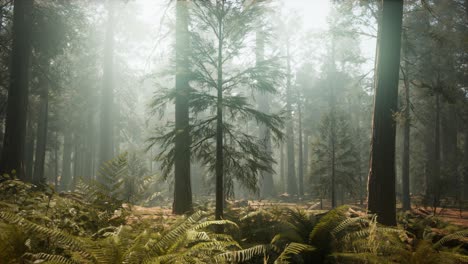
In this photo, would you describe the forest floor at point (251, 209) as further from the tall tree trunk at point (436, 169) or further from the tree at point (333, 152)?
the tree at point (333, 152)

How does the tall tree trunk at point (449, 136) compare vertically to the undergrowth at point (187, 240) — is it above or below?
above

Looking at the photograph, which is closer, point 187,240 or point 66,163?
point 187,240

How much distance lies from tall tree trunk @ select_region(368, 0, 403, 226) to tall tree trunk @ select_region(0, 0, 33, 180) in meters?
10.2

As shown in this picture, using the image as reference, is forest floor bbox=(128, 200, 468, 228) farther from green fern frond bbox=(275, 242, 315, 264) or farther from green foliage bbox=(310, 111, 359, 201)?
green fern frond bbox=(275, 242, 315, 264)

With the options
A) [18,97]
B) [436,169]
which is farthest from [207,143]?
[436,169]

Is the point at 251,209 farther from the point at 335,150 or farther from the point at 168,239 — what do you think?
the point at 335,150

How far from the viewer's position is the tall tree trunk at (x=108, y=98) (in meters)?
19.0

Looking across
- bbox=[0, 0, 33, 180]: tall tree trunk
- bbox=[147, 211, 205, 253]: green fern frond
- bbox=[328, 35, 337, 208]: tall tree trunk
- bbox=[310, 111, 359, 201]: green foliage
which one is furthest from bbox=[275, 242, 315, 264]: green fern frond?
Result: bbox=[310, 111, 359, 201]: green foliage

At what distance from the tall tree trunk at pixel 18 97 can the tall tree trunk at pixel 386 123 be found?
10.2m

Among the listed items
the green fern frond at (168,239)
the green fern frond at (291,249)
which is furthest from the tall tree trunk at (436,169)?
the green fern frond at (168,239)

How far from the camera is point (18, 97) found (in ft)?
33.5

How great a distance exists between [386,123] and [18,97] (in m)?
11.3

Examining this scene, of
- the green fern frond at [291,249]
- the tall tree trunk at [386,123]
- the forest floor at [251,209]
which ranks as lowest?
the forest floor at [251,209]

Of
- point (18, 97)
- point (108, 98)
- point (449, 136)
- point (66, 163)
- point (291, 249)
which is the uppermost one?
point (108, 98)
